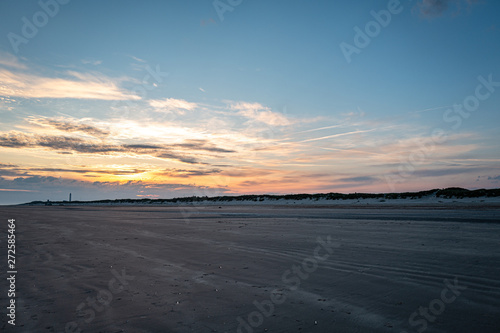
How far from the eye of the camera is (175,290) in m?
5.96

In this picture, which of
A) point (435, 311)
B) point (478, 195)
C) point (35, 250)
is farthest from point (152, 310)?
point (478, 195)
